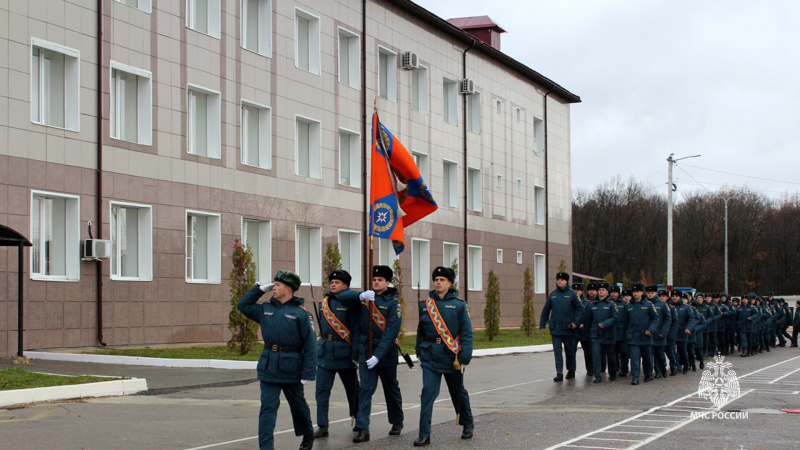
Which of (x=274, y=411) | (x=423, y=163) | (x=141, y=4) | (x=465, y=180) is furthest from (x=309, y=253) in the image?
(x=274, y=411)

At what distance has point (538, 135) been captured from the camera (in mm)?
46781

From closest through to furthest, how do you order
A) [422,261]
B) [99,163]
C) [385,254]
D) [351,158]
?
[99,163] < [351,158] < [385,254] < [422,261]

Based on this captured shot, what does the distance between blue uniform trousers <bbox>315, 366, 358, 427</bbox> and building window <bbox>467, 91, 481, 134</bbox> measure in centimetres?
2905

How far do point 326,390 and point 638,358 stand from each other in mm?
9177

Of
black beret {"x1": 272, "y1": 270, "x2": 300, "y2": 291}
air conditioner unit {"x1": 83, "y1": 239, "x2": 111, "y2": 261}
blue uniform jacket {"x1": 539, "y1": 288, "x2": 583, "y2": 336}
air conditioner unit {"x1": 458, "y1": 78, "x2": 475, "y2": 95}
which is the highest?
air conditioner unit {"x1": 458, "y1": 78, "x2": 475, "y2": 95}

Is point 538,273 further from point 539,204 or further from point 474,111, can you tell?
point 474,111

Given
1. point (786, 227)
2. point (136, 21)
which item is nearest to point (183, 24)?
point (136, 21)

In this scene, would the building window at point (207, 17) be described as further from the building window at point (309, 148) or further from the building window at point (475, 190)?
the building window at point (475, 190)

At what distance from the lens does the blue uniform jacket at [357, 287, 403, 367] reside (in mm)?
10758

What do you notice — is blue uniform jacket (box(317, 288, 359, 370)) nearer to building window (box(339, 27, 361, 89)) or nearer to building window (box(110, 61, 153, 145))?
building window (box(110, 61, 153, 145))

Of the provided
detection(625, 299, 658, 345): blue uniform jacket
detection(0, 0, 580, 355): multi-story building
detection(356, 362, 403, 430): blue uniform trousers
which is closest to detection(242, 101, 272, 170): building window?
detection(0, 0, 580, 355): multi-story building

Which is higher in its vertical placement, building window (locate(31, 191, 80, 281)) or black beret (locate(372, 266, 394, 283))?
building window (locate(31, 191, 80, 281))

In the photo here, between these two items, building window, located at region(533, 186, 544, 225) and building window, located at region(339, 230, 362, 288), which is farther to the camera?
building window, located at region(533, 186, 544, 225)

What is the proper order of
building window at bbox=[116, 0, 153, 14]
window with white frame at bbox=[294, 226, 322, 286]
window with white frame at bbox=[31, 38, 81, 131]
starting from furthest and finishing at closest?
window with white frame at bbox=[294, 226, 322, 286] < building window at bbox=[116, 0, 153, 14] < window with white frame at bbox=[31, 38, 81, 131]
